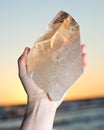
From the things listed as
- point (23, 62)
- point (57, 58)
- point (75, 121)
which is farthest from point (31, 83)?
point (75, 121)

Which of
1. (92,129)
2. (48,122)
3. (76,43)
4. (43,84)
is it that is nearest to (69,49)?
(76,43)

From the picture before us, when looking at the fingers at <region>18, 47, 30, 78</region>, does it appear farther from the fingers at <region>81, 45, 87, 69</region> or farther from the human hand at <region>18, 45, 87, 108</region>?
the fingers at <region>81, 45, 87, 69</region>

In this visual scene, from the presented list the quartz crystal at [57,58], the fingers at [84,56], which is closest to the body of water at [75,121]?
the fingers at [84,56]

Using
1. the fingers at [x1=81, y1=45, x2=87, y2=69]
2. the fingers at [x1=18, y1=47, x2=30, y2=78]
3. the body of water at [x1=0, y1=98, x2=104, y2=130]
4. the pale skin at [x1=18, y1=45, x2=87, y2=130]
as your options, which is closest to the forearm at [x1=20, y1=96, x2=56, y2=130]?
the pale skin at [x1=18, y1=45, x2=87, y2=130]

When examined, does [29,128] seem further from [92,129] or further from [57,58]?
[92,129]

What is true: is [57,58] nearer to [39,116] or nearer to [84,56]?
[84,56]

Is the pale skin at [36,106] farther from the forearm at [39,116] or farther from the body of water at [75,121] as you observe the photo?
the body of water at [75,121]
